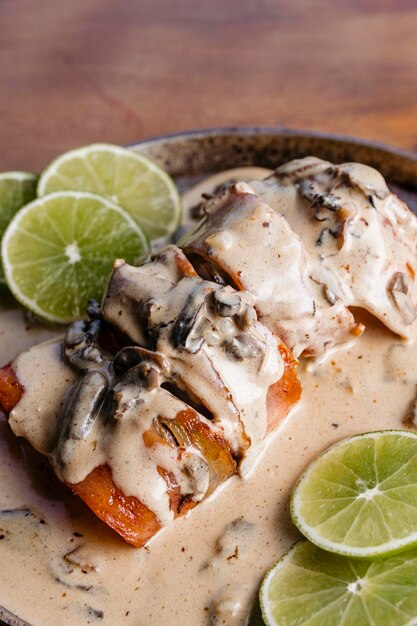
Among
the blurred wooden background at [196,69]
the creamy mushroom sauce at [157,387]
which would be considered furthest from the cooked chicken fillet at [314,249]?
the blurred wooden background at [196,69]

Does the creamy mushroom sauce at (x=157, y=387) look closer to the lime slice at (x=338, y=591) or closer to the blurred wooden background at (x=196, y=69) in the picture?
the lime slice at (x=338, y=591)

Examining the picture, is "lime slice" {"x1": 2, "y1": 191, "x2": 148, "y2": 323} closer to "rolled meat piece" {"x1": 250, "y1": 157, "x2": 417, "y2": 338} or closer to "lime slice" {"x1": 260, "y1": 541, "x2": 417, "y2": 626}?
"rolled meat piece" {"x1": 250, "y1": 157, "x2": 417, "y2": 338}

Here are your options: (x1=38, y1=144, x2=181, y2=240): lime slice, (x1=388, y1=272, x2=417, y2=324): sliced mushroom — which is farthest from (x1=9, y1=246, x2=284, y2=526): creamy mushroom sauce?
(x1=38, y1=144, x2=181, y2=240): lime slice

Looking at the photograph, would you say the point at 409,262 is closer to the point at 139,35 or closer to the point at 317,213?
the point at 317,213

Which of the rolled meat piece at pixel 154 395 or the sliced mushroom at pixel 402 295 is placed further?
the sliced mushroom at pixel 402 295

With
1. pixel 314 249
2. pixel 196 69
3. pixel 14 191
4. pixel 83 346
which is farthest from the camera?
pixel 196 69

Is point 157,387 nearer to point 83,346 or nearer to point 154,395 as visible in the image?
point 154,395

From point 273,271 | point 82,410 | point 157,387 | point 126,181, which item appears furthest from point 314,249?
point 126,181
